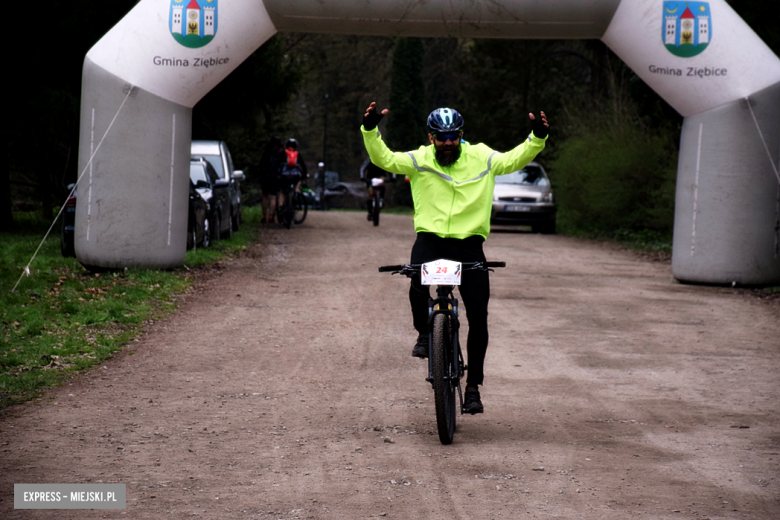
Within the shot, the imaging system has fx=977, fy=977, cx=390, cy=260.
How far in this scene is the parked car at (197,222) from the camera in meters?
14.6

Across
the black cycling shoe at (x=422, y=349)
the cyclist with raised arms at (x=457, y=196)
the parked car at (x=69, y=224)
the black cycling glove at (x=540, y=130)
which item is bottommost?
the black cycling shoe at (x=422, y=349)

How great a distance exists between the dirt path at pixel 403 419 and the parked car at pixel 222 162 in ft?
25.1

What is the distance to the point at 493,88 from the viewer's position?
4356 cm

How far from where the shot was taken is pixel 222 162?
19094 mm

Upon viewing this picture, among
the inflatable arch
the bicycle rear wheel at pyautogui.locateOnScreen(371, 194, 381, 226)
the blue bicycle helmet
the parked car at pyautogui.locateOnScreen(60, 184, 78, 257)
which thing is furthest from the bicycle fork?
the bicycle rear wheel at pyautogui.locateOnScreen(371, 194, 381, 226)

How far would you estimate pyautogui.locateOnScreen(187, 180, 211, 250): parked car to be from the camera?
47.9 feet

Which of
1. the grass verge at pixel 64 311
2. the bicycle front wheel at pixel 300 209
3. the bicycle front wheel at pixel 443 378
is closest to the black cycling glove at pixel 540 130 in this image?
the bicycle front wheel at pixel 443 378

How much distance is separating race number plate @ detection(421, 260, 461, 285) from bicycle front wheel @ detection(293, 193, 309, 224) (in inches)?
706

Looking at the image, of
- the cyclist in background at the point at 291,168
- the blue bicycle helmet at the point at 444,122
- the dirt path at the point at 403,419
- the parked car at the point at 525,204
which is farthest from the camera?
the parked car at the point at 525,204

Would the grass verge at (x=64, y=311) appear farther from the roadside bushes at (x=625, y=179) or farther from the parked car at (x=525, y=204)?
the roadside bushes at (x=625, y=179)

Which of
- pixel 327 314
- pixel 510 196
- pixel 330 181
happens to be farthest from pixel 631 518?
pixel 330 181

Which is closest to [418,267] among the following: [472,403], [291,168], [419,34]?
[472,403]

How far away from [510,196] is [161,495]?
19097 millimetres

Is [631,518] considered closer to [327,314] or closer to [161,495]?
[161,495]
